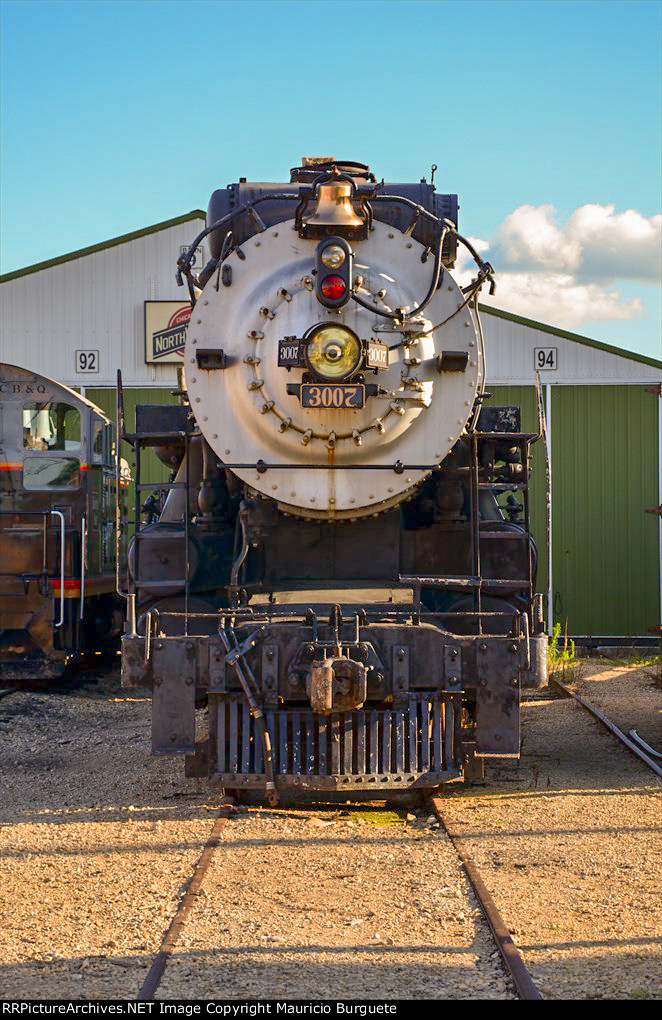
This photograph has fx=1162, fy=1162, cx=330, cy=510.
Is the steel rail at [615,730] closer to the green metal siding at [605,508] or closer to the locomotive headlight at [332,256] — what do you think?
the locomotive headlight at [332,256]

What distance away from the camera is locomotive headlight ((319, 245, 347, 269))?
21.7 feet

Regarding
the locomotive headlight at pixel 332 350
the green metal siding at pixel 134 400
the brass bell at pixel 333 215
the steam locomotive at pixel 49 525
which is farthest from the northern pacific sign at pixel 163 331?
the locomotive headlight at pixel 332 350

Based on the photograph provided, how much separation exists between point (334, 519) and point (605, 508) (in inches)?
456

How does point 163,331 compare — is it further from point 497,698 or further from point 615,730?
point 497,698

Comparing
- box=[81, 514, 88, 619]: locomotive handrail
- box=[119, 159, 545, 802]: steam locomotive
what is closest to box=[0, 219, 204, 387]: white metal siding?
box=[81, 514, 88, 619]: locomotive handrail

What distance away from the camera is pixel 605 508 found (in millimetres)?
17750

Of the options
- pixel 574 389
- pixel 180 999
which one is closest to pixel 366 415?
pixel 180 999

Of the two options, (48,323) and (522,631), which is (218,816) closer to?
(522,631)

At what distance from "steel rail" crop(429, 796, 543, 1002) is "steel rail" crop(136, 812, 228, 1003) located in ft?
3.91

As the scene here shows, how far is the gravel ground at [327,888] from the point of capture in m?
3.98

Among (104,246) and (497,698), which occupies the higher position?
(104,246)

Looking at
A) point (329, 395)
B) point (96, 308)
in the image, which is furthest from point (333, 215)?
point (96, 308)

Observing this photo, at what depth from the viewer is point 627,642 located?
1744 cm

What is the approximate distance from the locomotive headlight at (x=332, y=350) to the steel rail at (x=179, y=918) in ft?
8.37
